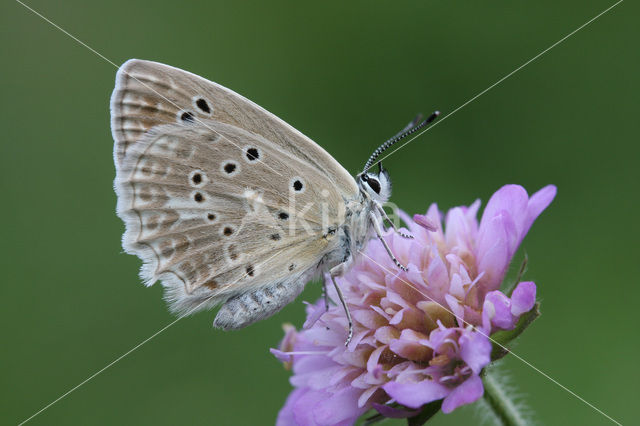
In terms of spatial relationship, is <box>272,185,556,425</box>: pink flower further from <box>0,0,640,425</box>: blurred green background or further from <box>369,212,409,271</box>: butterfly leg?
<box>0,0,640,425</box>: blurred green background

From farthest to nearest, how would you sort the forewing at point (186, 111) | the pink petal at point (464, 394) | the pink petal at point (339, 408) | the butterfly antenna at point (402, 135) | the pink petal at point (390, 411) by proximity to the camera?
the butterfly antenna at point (402, 135) → the forewing at point (186, 111) → the pink petal at point (339, 408) → the pink petal at point (390, 411) → the pink petal at point (464, 394)

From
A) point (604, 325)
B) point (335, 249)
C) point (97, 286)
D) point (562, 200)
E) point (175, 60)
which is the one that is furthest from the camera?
point (175, 60)

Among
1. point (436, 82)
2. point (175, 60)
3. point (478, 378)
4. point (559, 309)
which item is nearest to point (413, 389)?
point (478, 378)

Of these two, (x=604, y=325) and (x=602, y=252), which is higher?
(x=602, y=252)

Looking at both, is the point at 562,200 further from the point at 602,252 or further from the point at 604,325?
the point at 604,325

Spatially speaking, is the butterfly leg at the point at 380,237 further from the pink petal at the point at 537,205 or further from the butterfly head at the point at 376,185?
the pink petal at the point at 537,205

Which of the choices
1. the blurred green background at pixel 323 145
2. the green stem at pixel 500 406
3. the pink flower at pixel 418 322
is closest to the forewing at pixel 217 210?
the pink flower at pixel 418 322

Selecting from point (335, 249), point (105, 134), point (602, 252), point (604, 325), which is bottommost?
point (604, 325)

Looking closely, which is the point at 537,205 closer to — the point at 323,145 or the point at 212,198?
the point at 212,198
